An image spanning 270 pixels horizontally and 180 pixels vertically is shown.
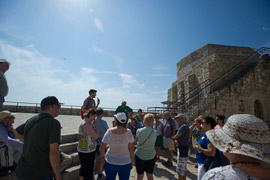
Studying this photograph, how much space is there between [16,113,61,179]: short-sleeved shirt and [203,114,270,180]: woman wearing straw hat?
1770 millimetres

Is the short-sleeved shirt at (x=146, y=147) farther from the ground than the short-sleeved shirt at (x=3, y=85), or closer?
closer

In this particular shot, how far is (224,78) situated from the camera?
12.1 meters

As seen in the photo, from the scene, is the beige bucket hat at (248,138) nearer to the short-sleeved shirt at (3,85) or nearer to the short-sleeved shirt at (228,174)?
the short-sleeved shirt at (228,174)

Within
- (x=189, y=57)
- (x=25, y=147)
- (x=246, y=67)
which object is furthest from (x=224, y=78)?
(x=25, y=147)

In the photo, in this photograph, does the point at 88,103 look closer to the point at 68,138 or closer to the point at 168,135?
the point at 68,138

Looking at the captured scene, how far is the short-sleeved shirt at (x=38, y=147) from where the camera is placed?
5.68 ft

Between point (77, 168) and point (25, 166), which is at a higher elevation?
point (25, 166)

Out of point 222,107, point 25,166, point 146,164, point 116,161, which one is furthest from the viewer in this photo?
point 222,107

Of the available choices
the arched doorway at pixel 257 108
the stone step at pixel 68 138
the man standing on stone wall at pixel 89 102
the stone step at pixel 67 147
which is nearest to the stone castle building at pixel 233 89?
the arched doorway at pixel 257 108

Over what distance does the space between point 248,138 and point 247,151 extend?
0.08 m

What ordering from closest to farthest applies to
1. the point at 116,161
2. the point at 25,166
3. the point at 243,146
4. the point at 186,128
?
1. the point at 243,146
2. the point at 25,166
3. the point at 116,161
4. the point at 186,128

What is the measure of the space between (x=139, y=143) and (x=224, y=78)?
12145 millimetres

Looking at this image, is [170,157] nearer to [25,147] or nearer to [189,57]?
[25,147]

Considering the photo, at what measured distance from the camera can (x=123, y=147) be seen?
8.21ft
